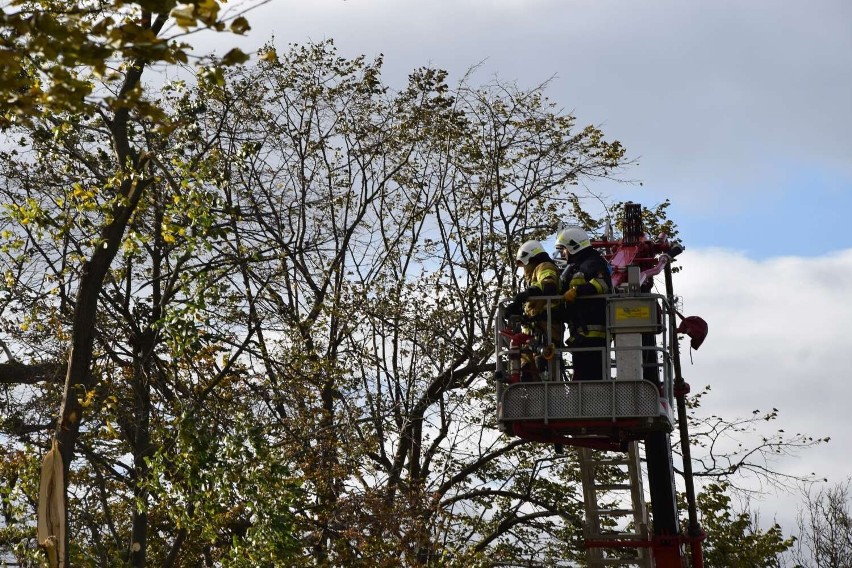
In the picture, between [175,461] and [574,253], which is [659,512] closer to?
[574,253]

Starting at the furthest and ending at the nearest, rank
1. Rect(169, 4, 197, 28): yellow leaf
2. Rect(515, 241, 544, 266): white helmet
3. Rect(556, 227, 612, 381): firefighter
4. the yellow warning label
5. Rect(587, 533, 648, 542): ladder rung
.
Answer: Rect(587, 533, 648, 542): ladder rung → Rect(515, 241, 544, 266): white helmet → Rect(556, 227, 612, 381): firefighter → the yellow warning label → Rect(169, 4, 197, 28): yellow leaf

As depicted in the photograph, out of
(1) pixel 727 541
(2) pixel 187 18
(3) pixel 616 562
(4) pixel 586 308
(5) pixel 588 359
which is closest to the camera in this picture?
(2) pixel 187 18

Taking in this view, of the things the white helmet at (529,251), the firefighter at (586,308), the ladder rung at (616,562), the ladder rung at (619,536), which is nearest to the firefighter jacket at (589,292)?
the firefighter at (586,308)

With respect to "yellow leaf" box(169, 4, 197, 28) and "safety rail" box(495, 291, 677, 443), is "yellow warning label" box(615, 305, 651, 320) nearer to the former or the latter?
"safety rail" box(495, 291, 677, 443)

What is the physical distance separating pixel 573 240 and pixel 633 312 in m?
0.85

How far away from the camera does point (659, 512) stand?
1312 centimetres

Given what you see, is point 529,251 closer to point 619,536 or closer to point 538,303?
point 538,303

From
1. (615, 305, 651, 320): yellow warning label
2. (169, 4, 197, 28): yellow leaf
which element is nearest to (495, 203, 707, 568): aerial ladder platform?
(615, 305, 651, 320): yellow warning label

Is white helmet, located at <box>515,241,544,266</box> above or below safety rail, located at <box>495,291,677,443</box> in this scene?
above

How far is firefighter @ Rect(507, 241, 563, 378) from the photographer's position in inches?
465

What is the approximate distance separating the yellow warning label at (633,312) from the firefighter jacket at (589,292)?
0.16 meters

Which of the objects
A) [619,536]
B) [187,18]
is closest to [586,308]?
[619,536]

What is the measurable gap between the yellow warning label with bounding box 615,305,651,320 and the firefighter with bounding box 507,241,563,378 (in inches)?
22.2

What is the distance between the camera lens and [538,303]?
11.8 meters
